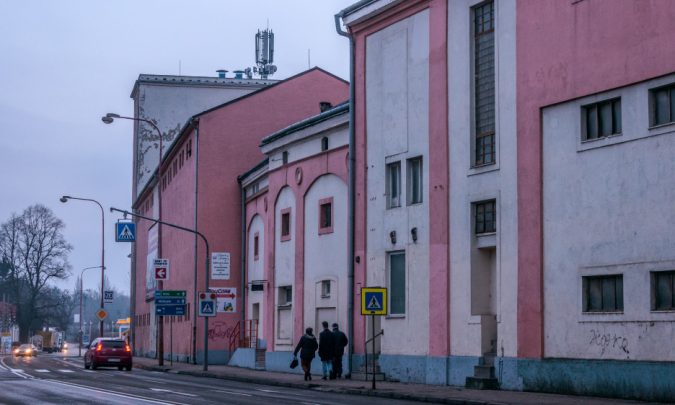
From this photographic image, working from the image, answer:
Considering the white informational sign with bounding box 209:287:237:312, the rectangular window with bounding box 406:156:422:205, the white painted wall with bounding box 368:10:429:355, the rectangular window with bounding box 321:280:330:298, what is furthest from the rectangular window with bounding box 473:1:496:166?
the white informational sign with bounding box 209:287:237:312

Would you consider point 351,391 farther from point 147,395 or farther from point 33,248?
point 33,248

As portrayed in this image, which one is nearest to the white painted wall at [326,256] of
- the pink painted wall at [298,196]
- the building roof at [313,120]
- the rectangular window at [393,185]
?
the pink painted wall at [298,196]

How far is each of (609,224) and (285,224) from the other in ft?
63.3

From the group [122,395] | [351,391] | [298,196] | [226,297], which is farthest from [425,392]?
[226,297]

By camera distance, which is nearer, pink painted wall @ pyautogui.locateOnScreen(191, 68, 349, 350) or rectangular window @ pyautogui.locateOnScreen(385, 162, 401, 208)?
rectangular window @ pyautogui.locateOnScreen(385, 162, 401, 208)

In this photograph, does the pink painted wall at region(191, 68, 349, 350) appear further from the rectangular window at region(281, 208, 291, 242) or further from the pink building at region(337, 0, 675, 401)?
the pink building at region(337, 0, 675, 401)

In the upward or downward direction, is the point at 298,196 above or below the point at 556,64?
below

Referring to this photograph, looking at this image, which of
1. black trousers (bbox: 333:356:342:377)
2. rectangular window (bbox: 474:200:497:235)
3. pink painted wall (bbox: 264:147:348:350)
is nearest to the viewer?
rectangular window (bbox: 474:200:497:235)

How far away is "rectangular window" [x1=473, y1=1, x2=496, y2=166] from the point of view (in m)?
28.9

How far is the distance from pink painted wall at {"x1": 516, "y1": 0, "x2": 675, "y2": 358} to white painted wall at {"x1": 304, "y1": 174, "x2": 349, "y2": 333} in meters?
9.76

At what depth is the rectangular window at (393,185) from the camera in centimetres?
3288

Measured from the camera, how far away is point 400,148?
32531mm

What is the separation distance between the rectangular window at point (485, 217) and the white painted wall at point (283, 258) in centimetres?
1246

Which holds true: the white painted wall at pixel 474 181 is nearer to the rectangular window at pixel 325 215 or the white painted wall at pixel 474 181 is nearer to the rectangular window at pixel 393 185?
the rectangular window at pixel 393 185
